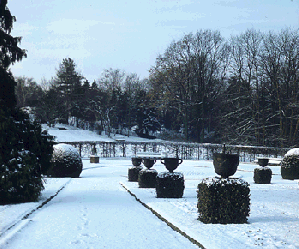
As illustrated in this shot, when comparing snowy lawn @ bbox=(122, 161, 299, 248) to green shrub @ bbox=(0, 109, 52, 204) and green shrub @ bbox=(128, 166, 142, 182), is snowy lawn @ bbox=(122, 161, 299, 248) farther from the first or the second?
green shrub @ bbox=(128, 166, 142, 182)

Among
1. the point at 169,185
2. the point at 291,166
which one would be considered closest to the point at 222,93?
the point at 291,166

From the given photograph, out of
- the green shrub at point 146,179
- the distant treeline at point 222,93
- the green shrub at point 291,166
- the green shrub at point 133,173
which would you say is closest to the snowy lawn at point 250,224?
the green shrub at point 146,179

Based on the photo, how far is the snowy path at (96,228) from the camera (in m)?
6.48

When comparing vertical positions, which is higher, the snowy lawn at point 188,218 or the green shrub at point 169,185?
the green shrub at point 169,185

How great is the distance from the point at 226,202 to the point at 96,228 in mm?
2870

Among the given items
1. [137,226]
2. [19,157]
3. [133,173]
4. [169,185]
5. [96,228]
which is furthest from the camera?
[133,173]

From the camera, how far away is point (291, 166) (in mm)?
20156

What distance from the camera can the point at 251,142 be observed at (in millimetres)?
37750

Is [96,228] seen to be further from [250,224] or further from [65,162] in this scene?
[65,162]

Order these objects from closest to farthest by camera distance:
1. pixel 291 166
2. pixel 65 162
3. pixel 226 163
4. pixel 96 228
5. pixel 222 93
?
1. pixel 96 228
2. pixel 226 163
3. pixel 65 162
4. pixel 291 166
5. pixel 222 93

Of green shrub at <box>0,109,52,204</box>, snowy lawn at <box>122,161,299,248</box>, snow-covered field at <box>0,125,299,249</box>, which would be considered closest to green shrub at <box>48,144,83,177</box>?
snow-covered field at <box>0,125,299,249</box>

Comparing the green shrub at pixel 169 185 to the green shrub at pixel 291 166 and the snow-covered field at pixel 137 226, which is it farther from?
the green shrub at pixel 291 166

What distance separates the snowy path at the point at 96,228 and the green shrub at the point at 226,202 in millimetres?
1114

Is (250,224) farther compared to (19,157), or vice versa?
(19,157)
